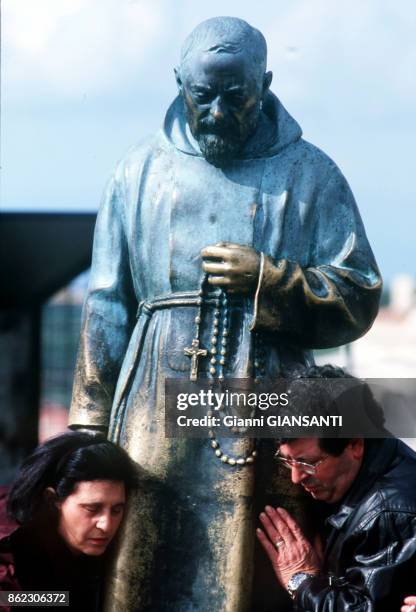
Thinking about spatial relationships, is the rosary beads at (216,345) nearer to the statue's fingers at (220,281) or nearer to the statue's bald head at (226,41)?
the statue's fingers at (220,281)

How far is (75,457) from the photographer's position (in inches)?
193

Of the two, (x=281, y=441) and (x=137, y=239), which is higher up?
(x=137, y=239)

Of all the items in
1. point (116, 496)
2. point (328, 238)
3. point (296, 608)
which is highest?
point (328, 238)

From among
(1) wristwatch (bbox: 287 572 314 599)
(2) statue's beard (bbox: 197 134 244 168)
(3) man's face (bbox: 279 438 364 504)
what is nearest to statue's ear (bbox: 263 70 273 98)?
(2) statue's beard (bbox: 197 134 244 168)

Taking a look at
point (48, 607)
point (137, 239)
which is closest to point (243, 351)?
point (137, 239)

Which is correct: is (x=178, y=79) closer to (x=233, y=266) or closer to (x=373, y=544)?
(x=233, y=266)

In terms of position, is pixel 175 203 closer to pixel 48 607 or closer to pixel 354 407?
pixel 354 407

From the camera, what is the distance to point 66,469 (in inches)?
193

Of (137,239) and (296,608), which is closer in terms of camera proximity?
(296,608)

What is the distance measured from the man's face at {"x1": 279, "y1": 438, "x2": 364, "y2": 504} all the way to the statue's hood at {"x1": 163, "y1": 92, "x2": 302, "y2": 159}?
89 cm

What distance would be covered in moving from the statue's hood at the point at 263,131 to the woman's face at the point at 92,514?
1024 mm

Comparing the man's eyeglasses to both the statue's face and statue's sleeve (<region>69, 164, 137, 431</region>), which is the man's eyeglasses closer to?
statue's sleeve (<region>69, 164, 137, 431</region>)

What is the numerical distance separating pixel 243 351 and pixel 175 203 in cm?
48

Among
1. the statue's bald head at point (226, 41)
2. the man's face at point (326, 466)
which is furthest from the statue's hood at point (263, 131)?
the man's face at point (326, 466)
